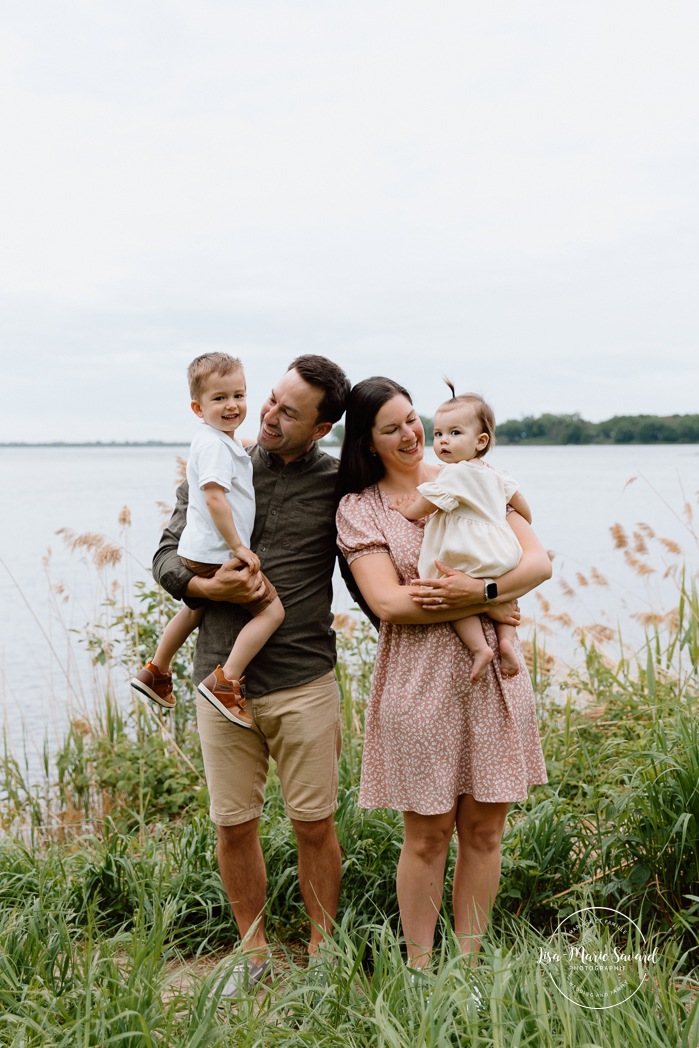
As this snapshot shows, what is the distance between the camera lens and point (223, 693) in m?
3.04

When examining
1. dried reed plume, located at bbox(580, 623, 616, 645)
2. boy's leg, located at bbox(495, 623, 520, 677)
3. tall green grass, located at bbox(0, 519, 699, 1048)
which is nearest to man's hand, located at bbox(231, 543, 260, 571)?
boy's leg, located at bbox(495, 623, 520, 677)

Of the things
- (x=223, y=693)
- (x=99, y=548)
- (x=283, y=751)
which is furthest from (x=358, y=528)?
(x=99, y=548)

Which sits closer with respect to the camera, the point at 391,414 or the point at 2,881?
the point at 391,414

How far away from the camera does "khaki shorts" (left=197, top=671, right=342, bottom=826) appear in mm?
3180

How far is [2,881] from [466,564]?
2115 mm

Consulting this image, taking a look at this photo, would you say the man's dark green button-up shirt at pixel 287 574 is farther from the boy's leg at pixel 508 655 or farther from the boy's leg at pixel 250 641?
the boy's leg at pixel 508 655

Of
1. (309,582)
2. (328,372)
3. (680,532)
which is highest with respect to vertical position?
(328,372)

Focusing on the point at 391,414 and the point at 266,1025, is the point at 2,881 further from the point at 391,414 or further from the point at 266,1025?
the point at 391,414

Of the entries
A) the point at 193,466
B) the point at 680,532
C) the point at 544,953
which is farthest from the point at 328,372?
the point at 680,532

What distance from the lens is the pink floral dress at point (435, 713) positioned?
2.89 m

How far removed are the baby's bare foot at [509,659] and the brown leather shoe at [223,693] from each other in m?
0.83

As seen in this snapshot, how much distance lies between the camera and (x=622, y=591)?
1132 cm

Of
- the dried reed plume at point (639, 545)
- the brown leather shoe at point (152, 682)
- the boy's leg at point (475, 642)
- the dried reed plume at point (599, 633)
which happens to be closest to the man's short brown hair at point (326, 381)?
the boy's leg at point (475, 642)

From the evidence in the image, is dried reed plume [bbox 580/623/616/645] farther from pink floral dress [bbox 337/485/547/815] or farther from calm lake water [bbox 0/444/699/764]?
pink floral dress [bbox 337/485/547/815]
